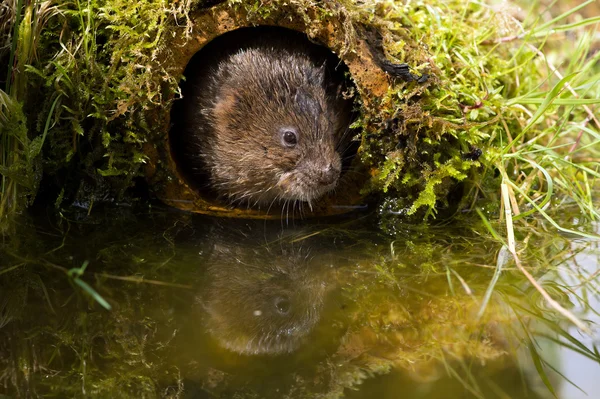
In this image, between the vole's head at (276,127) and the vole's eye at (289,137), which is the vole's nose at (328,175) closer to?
the vole's head at (276,127)

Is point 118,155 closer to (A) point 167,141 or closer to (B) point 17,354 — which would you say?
(A) point 167,141

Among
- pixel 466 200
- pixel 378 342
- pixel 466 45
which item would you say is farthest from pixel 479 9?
pixel 378 342

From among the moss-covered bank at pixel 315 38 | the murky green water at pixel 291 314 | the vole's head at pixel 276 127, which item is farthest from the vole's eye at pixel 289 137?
the murky green water at pixel 291 314

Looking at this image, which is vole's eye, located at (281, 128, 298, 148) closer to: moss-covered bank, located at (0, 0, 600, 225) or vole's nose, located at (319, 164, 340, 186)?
vole's nose, located at (319, 164, 340, 186)

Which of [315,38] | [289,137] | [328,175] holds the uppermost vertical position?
[315,38]

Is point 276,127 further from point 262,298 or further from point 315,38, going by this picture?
point 262,298

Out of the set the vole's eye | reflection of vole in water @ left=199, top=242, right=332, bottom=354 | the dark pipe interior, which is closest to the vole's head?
the vole's eye

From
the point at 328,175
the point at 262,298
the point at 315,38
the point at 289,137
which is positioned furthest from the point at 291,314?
the point at 315,38
